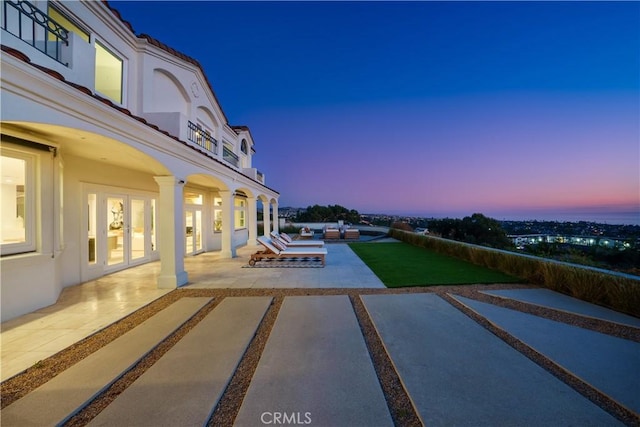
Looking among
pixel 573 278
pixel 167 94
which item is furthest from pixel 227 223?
pixel 573 278

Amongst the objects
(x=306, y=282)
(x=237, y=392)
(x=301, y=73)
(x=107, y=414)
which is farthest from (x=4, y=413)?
(x=301, y=73)

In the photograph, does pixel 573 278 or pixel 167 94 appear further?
pixel 167 94

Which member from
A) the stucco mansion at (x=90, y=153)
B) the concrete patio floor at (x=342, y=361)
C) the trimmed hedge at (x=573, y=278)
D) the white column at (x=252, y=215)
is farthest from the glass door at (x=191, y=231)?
the trimmed hedge at (x=573, y=278)

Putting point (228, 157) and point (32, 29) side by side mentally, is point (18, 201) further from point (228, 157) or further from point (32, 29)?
point (228, 157)

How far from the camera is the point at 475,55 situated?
52.6 feet

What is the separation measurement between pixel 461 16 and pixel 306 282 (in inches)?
659

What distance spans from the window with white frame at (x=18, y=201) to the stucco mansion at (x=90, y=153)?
2 centimetres

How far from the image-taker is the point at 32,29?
16.0ft

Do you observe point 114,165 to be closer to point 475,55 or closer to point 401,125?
point 475,55

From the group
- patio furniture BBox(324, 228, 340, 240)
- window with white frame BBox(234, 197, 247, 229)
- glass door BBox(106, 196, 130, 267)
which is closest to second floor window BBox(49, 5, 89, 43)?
glass door BBox(106, 196, 130, 267)

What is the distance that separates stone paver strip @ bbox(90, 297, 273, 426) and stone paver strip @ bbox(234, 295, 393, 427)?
1.32ft

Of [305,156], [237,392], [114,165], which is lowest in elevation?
[237,392]

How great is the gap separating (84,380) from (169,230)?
4.16m

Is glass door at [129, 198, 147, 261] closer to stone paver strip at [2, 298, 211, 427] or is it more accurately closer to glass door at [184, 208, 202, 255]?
glass door at [184, 208, 202, 255]
